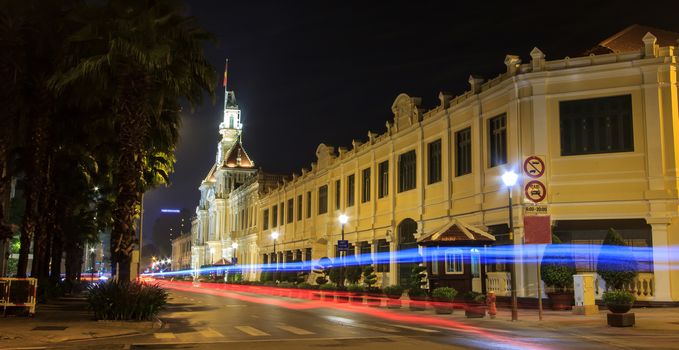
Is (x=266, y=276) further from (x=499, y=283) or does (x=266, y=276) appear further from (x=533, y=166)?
(x=533, y=166)

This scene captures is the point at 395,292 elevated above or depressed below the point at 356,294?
above

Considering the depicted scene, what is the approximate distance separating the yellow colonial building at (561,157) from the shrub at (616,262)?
3.27 feet

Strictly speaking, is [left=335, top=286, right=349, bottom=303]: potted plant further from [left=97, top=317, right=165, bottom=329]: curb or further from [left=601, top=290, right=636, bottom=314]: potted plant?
[left=601, top=290, right=636, bottom=314]: potted plant

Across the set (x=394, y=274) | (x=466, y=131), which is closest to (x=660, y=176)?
(x=466, y=131)

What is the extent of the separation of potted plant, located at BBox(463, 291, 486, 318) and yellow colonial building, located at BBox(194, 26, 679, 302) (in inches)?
142

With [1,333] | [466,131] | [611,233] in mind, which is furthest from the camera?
[466,131]

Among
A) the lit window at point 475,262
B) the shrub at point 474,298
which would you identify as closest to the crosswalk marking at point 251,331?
the shrub at point 474,298

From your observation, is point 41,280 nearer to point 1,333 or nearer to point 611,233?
point 1,333

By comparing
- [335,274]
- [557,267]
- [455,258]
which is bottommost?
[335,274]

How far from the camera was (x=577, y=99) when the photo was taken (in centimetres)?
2933

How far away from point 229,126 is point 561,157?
111522 mm

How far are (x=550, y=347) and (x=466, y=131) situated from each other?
21.3m

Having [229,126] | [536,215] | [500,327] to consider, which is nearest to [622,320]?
[500,327]

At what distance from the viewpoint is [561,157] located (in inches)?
1162
